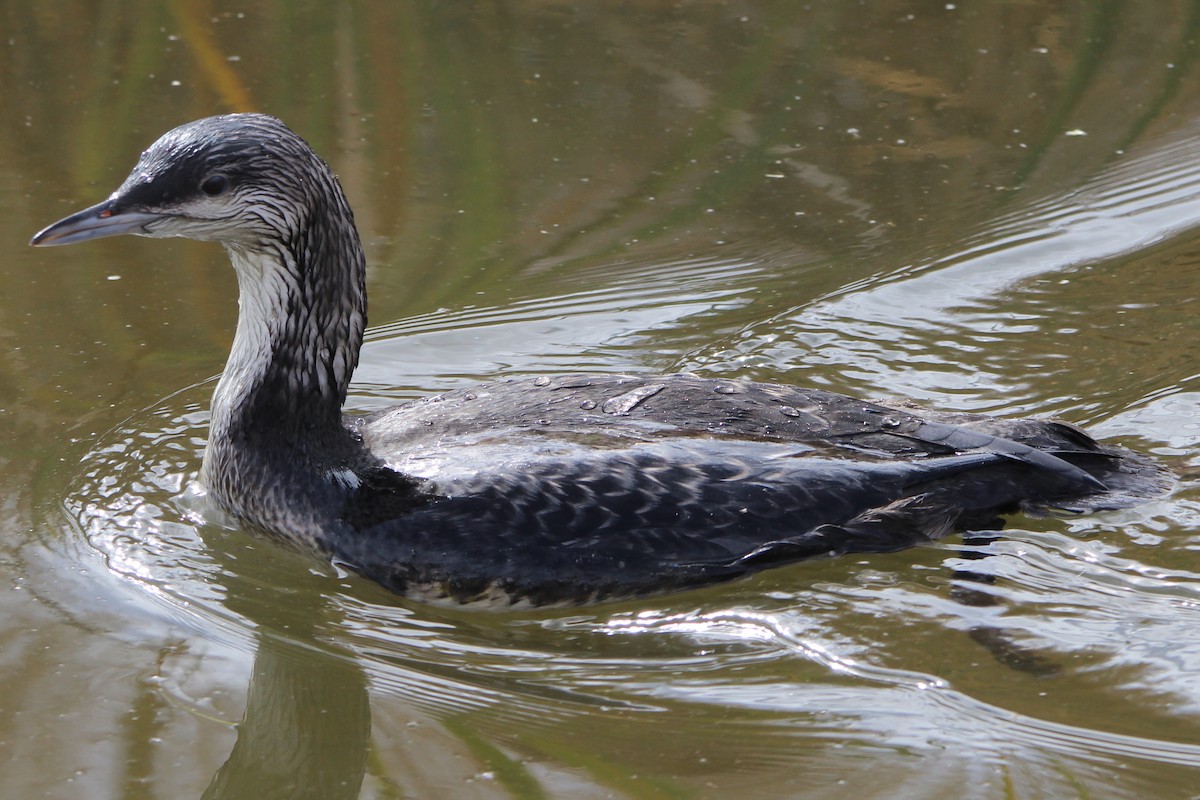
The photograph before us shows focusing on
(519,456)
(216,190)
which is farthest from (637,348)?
(216,190)

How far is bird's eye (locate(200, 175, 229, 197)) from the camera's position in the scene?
5.04 meters

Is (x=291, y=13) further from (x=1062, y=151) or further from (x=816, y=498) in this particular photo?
(x=816, y=498)

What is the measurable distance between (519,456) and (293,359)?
0.86m

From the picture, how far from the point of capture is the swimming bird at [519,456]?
5004 millimetres

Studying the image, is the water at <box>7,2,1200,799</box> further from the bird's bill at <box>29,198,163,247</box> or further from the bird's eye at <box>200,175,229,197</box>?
the bird's eye at <box>200,175,229,197</box>

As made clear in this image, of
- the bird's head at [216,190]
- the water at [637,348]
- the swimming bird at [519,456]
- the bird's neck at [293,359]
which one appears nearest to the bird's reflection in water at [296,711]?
the water at [637,348]

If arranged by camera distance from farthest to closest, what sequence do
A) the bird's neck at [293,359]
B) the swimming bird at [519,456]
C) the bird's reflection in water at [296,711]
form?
the bird's neck at [293,359], the swimming bird at [519,456], the bird's reflection in water at [296,711]

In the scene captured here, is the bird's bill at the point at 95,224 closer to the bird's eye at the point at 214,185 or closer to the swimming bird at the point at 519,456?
the swimming bird at the point at 519,456

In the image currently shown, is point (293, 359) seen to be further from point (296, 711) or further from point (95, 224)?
point (296, 711)

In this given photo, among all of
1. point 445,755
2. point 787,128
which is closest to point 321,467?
point 445,755

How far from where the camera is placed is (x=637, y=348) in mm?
6734

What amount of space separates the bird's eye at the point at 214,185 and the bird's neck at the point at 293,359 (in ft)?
0.81

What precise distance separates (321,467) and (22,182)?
3481mm

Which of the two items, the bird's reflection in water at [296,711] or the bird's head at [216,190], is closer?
the bird's reflection in water at [296,711]
